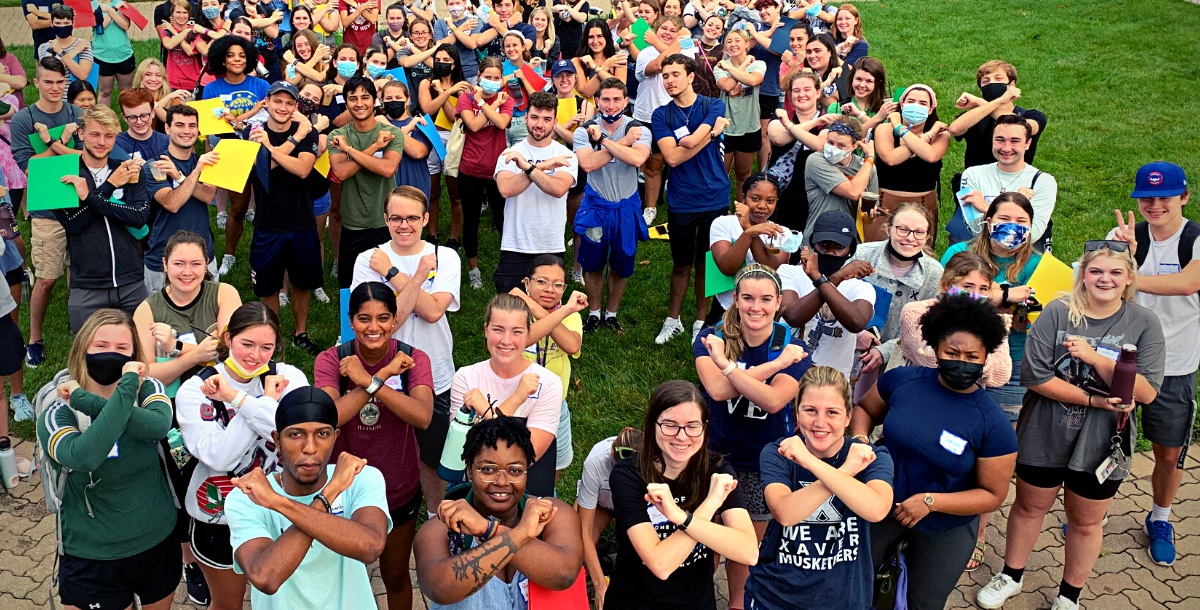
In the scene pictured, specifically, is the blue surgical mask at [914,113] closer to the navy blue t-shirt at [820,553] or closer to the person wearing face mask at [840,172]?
the person wearing face mask at [840,172]

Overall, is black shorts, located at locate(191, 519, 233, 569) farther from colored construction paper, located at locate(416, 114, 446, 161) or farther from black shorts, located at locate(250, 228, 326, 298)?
colored construction paper, located at locate(416, 114, 446, 161)

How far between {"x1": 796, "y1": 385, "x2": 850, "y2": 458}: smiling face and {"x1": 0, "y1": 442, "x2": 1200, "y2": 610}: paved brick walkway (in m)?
1.88

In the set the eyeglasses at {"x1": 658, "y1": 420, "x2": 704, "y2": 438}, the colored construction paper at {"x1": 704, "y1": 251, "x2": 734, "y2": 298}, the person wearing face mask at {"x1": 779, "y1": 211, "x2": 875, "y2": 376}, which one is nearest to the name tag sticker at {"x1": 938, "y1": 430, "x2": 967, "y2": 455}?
the eyeglasses at {"x1": 658, "y1": 420, "x2": 704, "y2": 438}

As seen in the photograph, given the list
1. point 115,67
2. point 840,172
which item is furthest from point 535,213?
point 115,67

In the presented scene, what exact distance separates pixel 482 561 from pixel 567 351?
8.81ft

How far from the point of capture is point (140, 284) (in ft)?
24.8

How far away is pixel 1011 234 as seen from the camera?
6.33 meters

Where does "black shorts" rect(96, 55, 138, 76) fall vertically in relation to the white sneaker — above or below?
above

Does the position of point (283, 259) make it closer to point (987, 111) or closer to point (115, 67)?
point (987, 111)

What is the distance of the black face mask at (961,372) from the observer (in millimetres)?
4766

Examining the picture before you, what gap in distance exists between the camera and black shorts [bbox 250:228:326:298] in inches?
327

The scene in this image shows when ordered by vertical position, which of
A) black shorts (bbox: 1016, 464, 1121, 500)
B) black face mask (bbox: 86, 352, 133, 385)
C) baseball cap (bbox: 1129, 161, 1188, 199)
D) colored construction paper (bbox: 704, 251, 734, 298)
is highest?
baseball cap (bbox: 1129, 161, 1188, 199)

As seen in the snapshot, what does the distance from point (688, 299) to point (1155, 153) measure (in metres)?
7.60

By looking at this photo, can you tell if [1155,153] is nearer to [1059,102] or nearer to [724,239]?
[1059,102]
